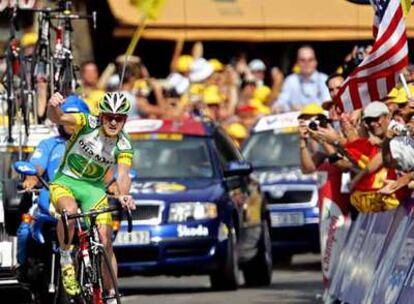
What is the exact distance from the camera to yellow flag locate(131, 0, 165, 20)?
64.3ft

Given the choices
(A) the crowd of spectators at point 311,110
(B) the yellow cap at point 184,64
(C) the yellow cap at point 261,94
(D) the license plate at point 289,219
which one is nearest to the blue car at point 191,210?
(A) the crowd of spectators at point 311,110

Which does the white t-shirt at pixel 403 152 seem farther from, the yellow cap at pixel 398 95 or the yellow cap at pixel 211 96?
the yellow cap at pixel 211 96

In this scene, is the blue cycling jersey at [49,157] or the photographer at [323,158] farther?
the photographer at [323,158]

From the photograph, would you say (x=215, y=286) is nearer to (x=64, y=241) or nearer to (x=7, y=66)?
(x=7, y=66)

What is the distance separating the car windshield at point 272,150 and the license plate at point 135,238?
15.8 ft

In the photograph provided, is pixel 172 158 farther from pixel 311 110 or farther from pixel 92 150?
pixel 92 150

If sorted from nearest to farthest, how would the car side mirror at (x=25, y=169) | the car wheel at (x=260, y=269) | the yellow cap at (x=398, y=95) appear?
the car side mirror at (x=25, y=169), the yellow cap at (x=398, y=95), the car wheel at (x=260, y=269)

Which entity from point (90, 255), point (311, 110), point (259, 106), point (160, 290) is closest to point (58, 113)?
point (90, 255)

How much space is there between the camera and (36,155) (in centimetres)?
1820

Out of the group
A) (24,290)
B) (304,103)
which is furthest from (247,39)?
(24,290)

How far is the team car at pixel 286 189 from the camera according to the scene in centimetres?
2444

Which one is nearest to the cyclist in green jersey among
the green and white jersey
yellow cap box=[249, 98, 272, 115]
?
the green and white jersey

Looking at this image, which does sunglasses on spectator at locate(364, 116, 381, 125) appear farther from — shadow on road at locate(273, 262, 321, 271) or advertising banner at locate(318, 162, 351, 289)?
shadow on road at locate(273, 262, 321, 271)

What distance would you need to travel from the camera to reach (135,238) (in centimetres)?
2070
